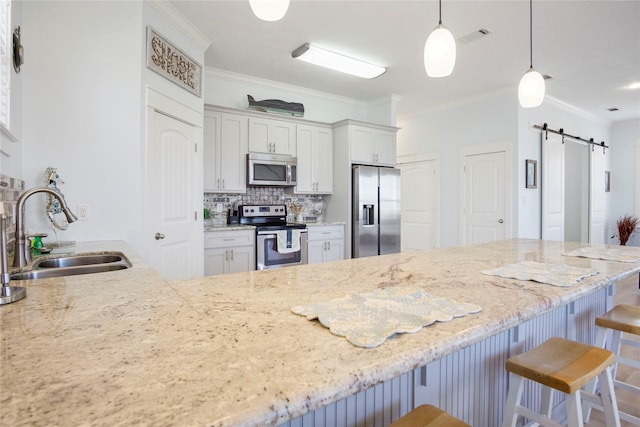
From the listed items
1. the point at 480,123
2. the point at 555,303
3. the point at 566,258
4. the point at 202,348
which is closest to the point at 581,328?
the point at 566,258

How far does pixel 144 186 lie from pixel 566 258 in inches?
106

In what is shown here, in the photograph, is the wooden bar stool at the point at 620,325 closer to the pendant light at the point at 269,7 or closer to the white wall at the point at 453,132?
the pendant light at the point at 269,7

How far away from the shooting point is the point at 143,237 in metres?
2.47

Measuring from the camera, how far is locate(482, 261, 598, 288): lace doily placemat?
125 centimetres

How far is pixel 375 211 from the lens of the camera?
454cm

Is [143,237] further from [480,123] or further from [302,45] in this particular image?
[480,123]

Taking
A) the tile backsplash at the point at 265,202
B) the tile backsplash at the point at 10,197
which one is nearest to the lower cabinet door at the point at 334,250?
the tile backsplash at the point at 265,202

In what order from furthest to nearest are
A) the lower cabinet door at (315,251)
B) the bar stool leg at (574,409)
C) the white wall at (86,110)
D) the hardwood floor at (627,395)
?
the lower cabinet door at (315,251)
the white wall at (86,110)
the hardwood floor at (627,395)
the bar stool leg at (574,409)

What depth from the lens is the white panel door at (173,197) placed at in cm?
262

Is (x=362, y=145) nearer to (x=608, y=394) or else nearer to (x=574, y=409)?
(x=608, y=394)

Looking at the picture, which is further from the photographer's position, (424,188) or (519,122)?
(424,188)

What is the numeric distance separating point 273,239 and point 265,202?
733mm

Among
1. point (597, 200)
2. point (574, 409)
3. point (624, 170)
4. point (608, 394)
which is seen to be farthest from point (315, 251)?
point (624, 170)

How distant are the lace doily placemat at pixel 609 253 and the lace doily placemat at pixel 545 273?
418mm
